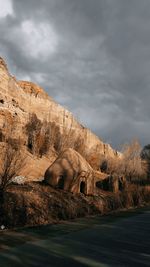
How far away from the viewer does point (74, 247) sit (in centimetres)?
755

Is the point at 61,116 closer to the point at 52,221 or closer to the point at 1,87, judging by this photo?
the point at 1,87

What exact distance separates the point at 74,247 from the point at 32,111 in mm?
42943

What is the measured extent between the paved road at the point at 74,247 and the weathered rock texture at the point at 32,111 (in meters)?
16.2

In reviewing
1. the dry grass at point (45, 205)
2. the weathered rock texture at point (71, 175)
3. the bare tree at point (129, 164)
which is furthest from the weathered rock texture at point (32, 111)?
the dry grass at point (45, 205)

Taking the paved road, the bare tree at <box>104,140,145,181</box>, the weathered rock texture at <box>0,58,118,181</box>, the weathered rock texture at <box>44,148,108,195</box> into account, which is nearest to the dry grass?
the weathered rock texture at <box>44,148,108,195</box>

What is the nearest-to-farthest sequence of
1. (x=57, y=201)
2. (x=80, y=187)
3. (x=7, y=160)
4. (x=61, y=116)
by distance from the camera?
(x=7, y=160) → (x=57, y=201) → (x=80, y=187) → (x=61, y=116)

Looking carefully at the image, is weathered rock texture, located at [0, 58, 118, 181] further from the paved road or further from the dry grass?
the paved road

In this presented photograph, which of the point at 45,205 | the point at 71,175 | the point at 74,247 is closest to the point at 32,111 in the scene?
the point at 71,175

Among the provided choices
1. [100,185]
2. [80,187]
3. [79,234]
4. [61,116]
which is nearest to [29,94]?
[61,116]

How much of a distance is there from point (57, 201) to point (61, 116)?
Result: 45.2 m

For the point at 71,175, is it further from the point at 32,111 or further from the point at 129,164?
the point at 32,111

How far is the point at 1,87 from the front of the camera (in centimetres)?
4234

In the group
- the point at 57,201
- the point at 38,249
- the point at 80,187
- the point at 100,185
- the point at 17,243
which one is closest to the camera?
the point at 38,249

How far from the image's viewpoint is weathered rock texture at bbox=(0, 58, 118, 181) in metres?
39.1
